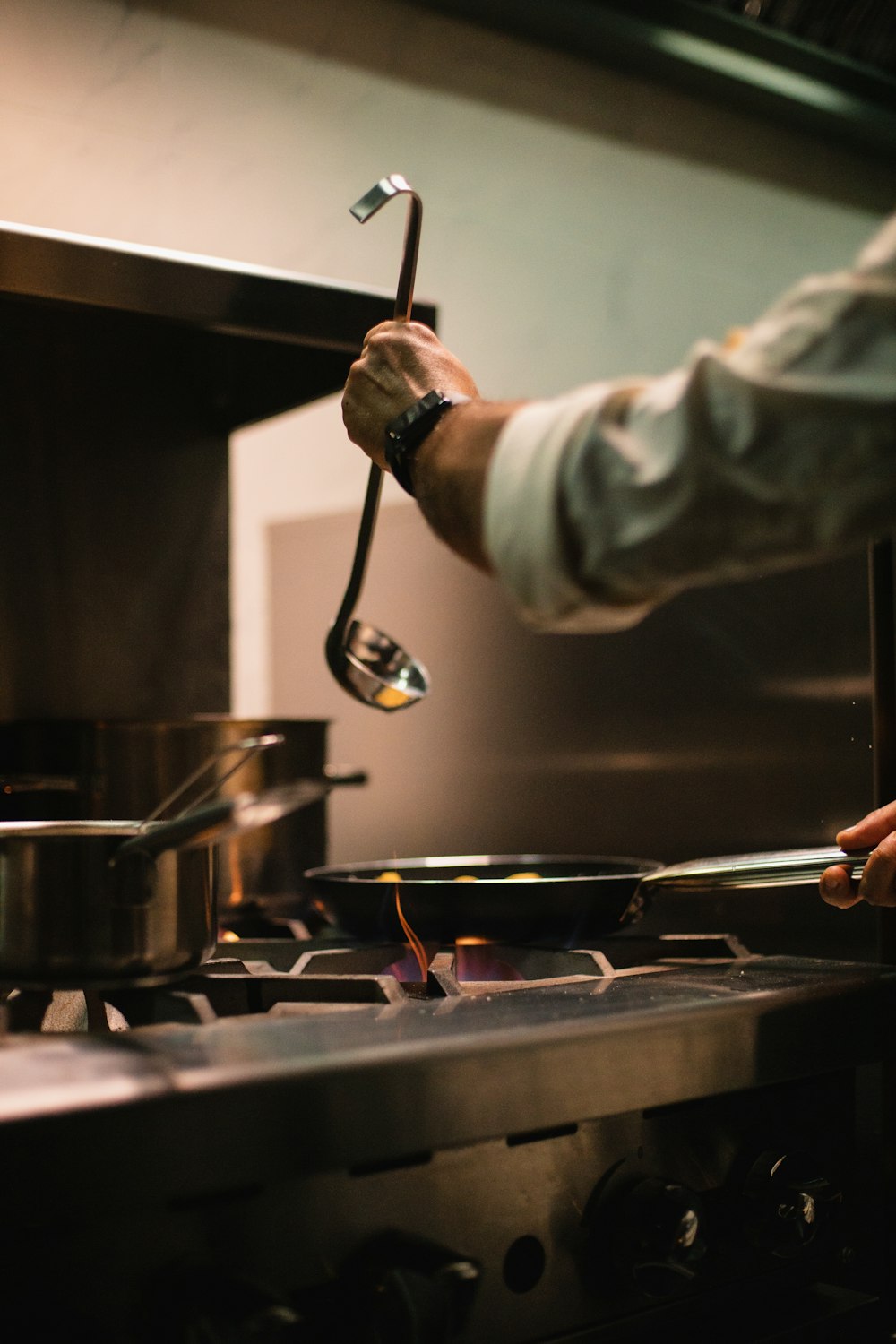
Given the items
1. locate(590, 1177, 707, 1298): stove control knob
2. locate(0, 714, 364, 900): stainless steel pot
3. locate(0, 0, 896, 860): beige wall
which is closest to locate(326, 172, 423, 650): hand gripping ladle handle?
locate(0, 714, 364, 900): stainless steel pot

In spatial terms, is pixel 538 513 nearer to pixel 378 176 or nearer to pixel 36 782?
pixel 36 782

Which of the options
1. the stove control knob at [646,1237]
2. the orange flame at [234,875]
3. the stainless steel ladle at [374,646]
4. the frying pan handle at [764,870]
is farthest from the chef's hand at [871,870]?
the orange flame at [234,875]

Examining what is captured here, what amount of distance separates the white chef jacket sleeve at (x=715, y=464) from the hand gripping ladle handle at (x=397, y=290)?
0.34 meters

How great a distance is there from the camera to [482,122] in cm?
216

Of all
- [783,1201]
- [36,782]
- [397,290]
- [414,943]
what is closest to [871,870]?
[783,1201]

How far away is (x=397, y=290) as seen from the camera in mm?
976

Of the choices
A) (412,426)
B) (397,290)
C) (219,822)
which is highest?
(397,290)

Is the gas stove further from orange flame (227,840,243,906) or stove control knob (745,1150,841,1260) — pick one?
orange flame (227,840,243,906)

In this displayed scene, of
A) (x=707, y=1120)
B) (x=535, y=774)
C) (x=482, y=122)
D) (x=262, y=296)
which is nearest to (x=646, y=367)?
(x=482, y=122)

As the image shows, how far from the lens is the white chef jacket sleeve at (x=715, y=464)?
0.51 m

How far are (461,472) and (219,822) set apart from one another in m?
0.22

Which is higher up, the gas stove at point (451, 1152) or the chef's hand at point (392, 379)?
the chef's hand at point (392, 379)

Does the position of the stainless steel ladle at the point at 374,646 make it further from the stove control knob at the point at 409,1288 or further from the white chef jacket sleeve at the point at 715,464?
the stove control knob at the point at 409,1288

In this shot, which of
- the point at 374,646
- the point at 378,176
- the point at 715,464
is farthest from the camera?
the point at 378,176
